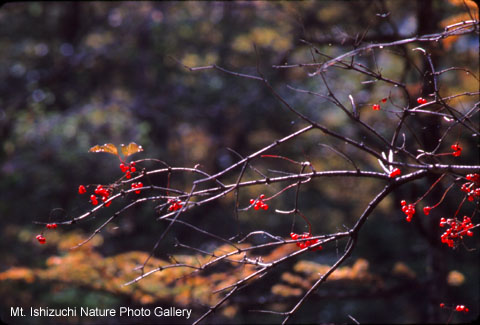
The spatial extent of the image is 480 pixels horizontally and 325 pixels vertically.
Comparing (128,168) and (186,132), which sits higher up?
(128,168)

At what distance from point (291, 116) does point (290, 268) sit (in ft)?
7.76

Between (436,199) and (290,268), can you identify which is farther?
(290,268)

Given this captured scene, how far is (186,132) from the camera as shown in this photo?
30.1 ft

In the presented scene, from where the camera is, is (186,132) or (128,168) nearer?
(128,168)

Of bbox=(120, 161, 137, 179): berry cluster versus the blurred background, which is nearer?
bbox=(120, 161, 137, 179): berry cluster

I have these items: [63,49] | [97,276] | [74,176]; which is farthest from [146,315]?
[63,49]

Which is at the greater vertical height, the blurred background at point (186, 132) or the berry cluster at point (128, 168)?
the berry cluster at point (128, 168)

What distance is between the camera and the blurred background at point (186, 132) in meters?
5.59

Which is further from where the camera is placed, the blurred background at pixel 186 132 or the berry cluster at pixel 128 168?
the blurred background at pixel 186 132

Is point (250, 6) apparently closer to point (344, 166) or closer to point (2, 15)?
point (344, 166)

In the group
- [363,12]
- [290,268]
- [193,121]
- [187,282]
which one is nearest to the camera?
[187,282]

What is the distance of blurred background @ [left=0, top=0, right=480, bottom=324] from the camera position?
5.59 meters

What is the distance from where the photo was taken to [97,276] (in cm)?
473

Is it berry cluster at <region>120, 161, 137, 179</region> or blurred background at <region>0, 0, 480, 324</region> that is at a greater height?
berry cluster at <region>120, 161, 137, 179</region>
